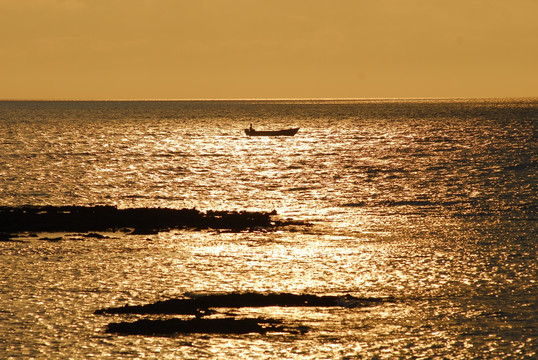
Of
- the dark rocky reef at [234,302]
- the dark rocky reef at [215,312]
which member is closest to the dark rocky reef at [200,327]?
the dark rocky reef at [215,312]

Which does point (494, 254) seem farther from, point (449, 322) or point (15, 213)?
point (15, 213)

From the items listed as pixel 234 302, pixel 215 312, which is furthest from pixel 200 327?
pixel 234 302

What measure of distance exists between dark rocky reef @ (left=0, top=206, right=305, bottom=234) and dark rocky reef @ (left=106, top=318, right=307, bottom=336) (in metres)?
19.4

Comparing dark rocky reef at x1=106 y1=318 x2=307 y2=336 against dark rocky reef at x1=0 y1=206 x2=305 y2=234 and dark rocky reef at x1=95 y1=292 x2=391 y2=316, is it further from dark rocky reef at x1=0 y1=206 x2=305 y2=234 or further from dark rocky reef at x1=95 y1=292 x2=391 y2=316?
dark rocky reef at x1=0 y1=206 x2=305 y2=234

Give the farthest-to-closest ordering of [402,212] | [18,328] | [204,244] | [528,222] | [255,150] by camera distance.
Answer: [255,150] → [402,212] → [528,222] → [204,244] → [18,328]

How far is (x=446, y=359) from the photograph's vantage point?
24.6 meters

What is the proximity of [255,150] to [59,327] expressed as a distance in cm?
10880

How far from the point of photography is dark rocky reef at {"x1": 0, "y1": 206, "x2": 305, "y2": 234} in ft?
156

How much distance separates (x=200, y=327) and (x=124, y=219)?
2339cm

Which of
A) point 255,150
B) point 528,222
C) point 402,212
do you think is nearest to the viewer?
point 528,222

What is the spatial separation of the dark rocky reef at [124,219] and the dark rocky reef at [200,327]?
1941cm

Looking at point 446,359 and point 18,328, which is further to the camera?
point 18,328

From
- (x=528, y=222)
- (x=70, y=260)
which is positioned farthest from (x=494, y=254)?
(x=70, y=260)

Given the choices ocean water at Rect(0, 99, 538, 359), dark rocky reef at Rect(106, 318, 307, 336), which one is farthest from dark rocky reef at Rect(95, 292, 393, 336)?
ocean water at Rect(0, 99, 538, 359)
